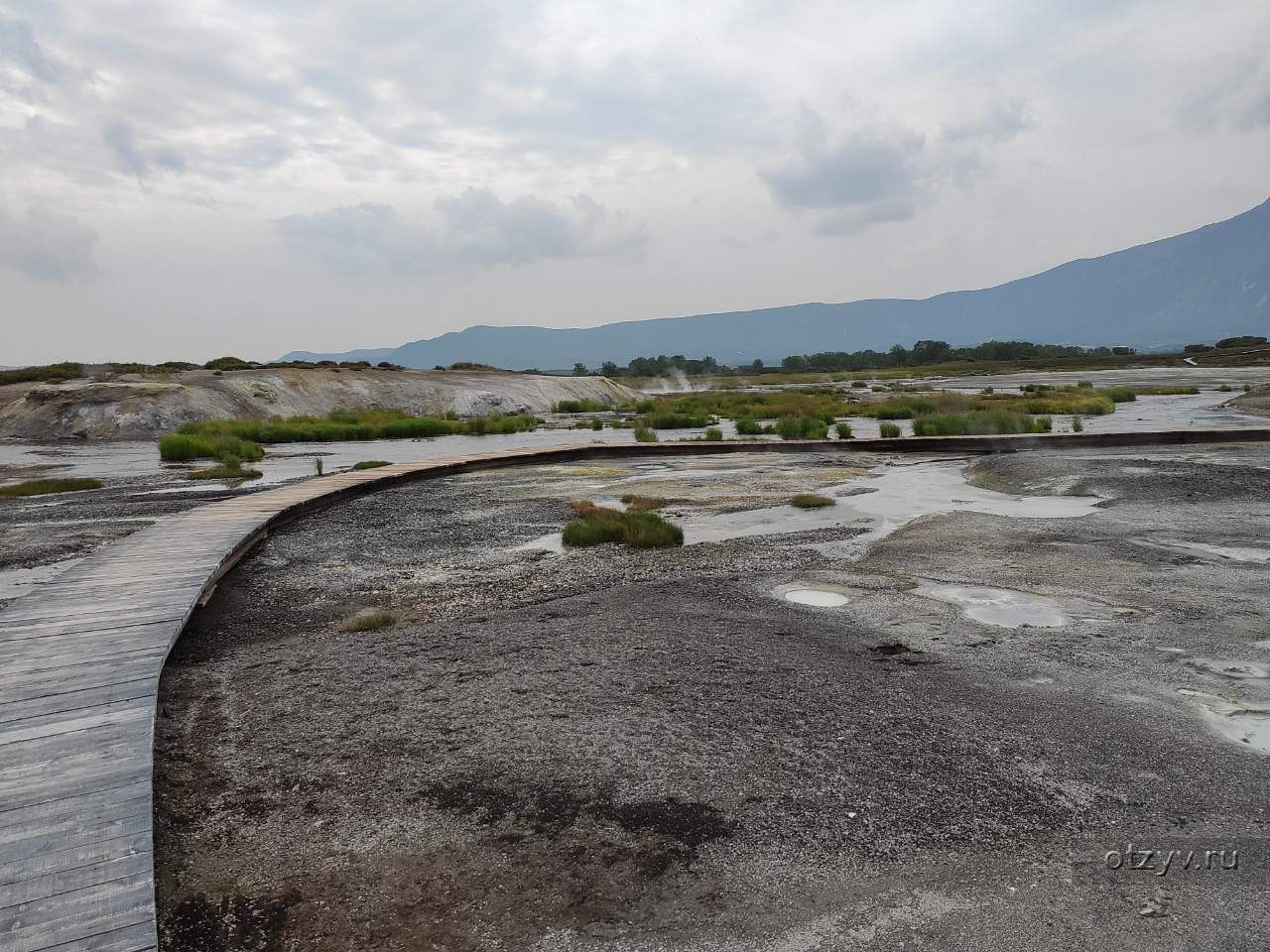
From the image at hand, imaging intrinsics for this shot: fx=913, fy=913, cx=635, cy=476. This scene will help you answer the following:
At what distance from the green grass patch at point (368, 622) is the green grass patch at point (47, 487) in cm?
1363

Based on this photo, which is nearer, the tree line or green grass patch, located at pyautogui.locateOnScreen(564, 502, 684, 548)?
green grass patch, located at pyautogui.locateOnScreen(564, 502, 684, 548)

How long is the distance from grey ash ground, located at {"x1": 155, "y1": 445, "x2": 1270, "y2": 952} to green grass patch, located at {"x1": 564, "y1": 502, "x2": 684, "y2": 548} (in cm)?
168

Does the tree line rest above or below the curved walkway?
above

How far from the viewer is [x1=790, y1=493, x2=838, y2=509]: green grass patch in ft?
50.3

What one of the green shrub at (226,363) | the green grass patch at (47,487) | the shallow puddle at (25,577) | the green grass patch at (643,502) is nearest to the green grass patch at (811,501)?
the green grass patch at (643,502)

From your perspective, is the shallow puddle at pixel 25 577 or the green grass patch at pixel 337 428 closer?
the shallow puddle at pixel 25 577

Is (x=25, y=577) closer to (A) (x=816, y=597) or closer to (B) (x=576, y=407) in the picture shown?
(A) (x=816, y=597)

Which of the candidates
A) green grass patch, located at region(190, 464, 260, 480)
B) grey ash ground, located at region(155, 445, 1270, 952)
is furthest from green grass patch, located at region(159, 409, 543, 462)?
grey ash ground, located at region(155, 445, 1270, 952)

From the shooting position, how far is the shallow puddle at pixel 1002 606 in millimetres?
8172

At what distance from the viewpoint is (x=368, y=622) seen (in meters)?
8.55

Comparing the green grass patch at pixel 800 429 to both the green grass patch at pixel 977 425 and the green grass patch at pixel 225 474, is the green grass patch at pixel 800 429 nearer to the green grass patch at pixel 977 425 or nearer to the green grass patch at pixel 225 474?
the green grass patch at pixel 977 425

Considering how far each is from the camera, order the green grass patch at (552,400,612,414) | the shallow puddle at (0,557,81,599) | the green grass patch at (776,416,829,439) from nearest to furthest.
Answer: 1. the shallow puddle at (0,557,81,599)
2. the green grass patch at (776,416,829,439)
3. the green grass patch at (552,400,612,414)

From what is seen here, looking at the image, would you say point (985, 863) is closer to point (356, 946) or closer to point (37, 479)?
point (356, 946)

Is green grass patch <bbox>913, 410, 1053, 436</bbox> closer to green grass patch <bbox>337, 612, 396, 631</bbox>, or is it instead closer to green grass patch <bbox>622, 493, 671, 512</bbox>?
green grass patch <bbox>622, 493, 671, 512</bbox>
